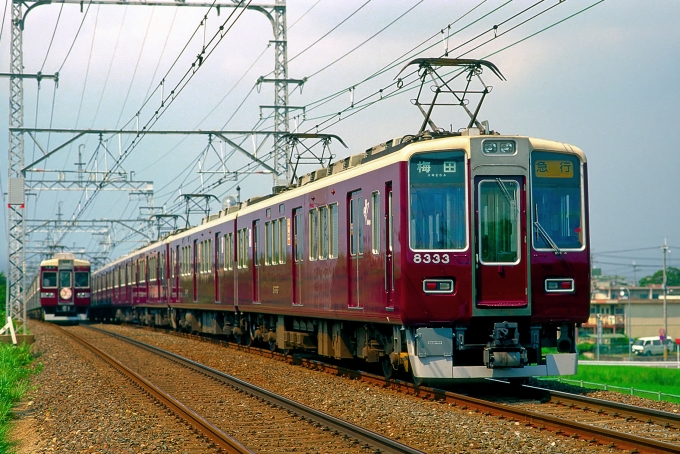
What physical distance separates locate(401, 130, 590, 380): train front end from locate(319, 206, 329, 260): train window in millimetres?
3636

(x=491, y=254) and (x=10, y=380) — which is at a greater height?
(x=491, y=254)

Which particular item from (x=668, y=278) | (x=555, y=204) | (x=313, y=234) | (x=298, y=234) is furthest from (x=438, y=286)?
(x=668, y=278)

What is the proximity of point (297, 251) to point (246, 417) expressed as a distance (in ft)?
21.4

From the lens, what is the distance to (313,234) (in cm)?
1574

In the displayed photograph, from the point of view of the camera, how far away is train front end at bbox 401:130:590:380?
11.3 m

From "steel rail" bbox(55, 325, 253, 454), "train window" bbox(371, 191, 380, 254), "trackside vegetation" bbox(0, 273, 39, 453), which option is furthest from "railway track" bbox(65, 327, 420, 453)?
"train window" bbox(371, 191, 380, 254)

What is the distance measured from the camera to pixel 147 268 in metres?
37.0

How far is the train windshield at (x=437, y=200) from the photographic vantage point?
11430 millimetres

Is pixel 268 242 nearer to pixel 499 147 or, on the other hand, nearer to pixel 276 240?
pixel 276 240

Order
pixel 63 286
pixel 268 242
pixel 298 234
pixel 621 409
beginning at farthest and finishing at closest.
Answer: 1. pixel 63 286
2. pixel 268 242
3. pixel 298 234
4. pixel 621 409

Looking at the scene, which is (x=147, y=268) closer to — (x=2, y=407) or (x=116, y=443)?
(x=2, y=407)

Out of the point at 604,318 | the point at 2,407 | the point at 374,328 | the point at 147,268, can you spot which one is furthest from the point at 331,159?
the point at 604,318

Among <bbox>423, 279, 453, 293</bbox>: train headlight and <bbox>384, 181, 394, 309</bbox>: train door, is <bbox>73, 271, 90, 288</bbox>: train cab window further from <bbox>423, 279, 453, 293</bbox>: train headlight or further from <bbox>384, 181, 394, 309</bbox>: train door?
<bbox>423, 279, 453, 293</bbox>: train headlight

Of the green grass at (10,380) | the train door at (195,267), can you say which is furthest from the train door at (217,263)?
the green grass at (10,380)
